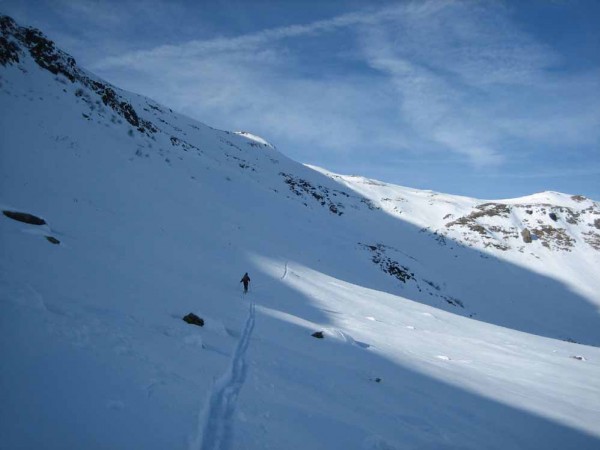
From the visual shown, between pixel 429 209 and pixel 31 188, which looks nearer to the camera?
pixel 31 188

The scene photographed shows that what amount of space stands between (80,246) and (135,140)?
686 inches

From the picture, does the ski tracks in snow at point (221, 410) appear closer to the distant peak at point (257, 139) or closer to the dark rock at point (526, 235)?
the dark rock at point (526, 235)

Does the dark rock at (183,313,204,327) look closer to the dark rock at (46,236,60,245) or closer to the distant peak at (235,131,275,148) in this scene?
the dark rock at (46,236,60,245)

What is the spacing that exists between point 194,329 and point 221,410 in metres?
2.85

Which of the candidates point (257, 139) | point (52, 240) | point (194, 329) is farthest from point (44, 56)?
point (257, 139)

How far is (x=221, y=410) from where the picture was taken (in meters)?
4.50

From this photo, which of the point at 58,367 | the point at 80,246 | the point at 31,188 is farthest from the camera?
the point at 31,188

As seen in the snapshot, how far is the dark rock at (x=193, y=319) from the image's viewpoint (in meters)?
7.34

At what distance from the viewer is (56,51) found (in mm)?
25156

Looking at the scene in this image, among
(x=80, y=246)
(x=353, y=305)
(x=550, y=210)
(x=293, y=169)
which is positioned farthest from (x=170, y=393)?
(x=550, y=210)

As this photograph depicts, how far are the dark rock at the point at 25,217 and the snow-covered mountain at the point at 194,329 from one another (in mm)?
40

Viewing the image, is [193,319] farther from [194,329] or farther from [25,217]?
[25,217]

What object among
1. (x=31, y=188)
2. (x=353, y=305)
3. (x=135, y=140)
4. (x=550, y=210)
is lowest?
(x=353, y=305)

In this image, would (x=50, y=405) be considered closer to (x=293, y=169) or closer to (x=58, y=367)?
(x=58, y=367)
